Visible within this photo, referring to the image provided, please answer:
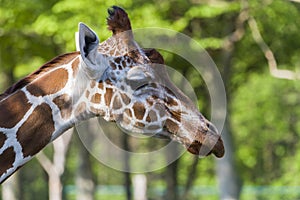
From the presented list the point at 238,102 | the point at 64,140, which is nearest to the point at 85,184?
the point at 64,140

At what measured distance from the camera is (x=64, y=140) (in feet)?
66.8

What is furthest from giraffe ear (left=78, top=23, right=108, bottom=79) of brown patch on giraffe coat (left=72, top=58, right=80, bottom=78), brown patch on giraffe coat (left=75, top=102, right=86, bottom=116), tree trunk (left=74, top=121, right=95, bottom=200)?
tree trunk (left=74, top=121, right=95, bottom=200)

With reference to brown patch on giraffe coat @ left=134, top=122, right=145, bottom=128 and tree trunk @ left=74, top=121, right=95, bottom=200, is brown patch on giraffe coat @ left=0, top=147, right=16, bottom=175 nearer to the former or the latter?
brown patch on giraffe coat @ left=134, top=122, right=145, bottom=128

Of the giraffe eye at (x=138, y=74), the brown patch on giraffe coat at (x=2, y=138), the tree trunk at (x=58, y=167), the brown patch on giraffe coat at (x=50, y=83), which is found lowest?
the tree trunk at (x=58, y=167)

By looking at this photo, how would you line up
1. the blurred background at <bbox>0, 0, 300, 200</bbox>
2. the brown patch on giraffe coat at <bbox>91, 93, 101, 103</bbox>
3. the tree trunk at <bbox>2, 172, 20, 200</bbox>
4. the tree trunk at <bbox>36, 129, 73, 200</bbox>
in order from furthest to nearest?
the tree trunk at <bbox>2, 172, 20, 200</bbox> < the tree trunk at <bbox>36, 129, 73, 200</bbox> < the blurred background at <bbox>0, 0, 300, 200</bbox> < the brown patch on giraffe coat at <bbox>91, 93, 101, 103</bbox>

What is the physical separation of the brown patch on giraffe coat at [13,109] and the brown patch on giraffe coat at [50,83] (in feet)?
0.30

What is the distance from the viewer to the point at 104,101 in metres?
6.21

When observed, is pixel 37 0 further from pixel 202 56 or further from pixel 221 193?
pixel 221 193

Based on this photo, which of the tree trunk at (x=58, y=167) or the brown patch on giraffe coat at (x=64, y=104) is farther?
the tree trunk at (x=58, y=167)

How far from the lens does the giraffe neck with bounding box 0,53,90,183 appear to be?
594 centimetres

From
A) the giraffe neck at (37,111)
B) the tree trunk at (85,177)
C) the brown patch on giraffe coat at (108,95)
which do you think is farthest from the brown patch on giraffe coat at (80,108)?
the tree trunk at (85,177)

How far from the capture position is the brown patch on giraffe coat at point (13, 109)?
5953 mm

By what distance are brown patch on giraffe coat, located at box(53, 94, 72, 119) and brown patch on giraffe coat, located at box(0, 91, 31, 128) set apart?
0.21 metres

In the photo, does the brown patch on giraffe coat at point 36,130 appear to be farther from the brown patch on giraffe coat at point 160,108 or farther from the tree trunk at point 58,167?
the tree trunk at point 58,167
